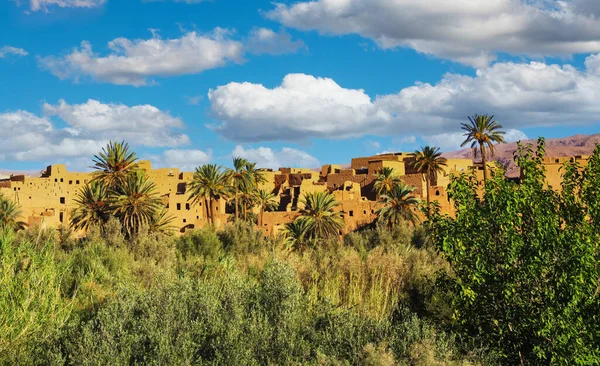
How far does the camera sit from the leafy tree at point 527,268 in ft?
40.8

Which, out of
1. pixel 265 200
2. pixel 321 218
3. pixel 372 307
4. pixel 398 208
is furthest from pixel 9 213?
pixel 372 307

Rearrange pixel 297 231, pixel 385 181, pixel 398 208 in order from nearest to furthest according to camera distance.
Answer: pixel 297 231
pixel 398 208
pixel 385 181

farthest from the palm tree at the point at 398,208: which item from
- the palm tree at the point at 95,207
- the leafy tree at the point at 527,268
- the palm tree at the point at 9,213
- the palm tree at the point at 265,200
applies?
the leafy tree at the point at 527,268

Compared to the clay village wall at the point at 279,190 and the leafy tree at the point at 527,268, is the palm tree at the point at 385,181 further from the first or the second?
A: the leafy tree at the point at 527,268

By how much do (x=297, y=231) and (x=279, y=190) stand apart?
64.0 feet

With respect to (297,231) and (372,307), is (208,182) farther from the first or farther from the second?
(372,307)

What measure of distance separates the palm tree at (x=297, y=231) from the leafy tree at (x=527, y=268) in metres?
27.8

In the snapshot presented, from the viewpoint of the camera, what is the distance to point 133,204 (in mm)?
35406

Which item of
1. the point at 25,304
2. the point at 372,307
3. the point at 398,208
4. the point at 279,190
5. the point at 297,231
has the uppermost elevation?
the point at 279,190

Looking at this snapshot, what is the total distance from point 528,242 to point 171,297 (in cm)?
757

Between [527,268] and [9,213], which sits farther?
[9,213]

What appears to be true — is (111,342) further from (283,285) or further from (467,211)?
(467,211)

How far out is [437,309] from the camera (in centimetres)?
1645

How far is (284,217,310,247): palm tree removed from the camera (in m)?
42.2
